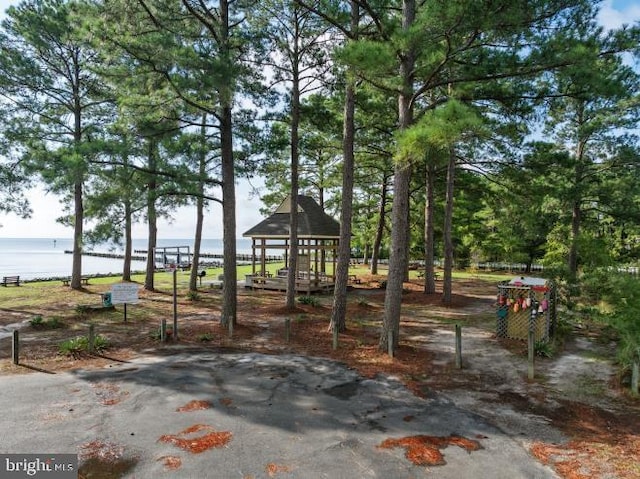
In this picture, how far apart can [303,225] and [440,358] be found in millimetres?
12543

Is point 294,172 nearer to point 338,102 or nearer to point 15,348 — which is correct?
point 338,102

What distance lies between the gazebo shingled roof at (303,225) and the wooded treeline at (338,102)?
2.75 metres

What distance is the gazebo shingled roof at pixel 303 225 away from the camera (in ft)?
67.8

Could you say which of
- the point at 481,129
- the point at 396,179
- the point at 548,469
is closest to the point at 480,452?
the point at 548,469

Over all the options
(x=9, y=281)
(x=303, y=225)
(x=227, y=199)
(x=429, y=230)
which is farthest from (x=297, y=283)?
(x=9, y=281)

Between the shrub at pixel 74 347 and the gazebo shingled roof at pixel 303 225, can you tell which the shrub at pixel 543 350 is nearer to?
the shrub at pixel 74 347

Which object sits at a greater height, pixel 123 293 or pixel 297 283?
pixel 123 293

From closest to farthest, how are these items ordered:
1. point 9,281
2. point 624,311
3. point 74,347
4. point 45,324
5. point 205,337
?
point 624,311
point 74,347
point 205,337
point 45,324
point 9,281

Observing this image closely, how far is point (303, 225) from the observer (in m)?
20.8

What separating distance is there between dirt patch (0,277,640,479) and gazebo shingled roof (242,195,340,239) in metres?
4.67

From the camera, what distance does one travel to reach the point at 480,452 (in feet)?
16.3

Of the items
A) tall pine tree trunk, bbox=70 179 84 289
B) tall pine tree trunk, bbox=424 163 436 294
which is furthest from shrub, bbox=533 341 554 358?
tall pine tree trunk, bbox=70 179 84 289

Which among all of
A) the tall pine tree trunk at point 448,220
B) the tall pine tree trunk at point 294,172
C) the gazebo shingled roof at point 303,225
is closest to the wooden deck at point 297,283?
the gazebo shingled roof at point 303,225

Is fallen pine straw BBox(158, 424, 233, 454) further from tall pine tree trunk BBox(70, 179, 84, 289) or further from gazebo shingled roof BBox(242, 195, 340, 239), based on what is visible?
tall pine tree trunk BBox(70, 179, 84, 289)
